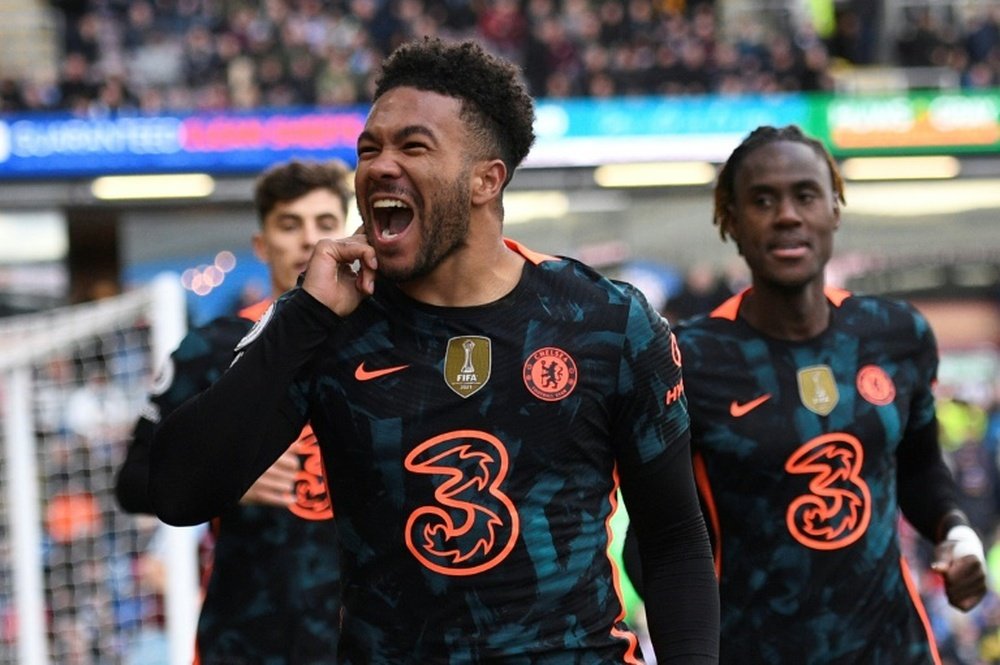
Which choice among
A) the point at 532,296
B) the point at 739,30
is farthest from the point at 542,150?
the point at 532,296

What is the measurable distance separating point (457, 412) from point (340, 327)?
10.5 inches

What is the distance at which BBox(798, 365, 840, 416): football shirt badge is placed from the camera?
12.7ft

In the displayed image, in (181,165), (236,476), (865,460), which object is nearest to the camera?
(236,476)

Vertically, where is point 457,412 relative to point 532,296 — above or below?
below

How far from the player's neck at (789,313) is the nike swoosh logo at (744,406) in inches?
8.2

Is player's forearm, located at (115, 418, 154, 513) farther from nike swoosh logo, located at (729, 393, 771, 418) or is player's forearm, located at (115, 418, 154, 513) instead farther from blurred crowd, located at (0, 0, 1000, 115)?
blurred crowd, located at (0, 0, 1000, 115)

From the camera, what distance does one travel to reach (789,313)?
3998 mm

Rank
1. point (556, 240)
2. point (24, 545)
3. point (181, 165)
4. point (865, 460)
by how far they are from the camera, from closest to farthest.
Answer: point (865, 460) < point (24, 545) < point (181, 165) < point (556, 240)

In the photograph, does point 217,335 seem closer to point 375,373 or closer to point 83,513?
point 375,373

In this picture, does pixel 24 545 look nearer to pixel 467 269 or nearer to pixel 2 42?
pixel 467 269

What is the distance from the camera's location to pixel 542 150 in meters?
18.8

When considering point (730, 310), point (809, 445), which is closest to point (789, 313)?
point (730, 310)

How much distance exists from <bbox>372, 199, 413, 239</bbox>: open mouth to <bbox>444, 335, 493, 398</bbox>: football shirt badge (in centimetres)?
21

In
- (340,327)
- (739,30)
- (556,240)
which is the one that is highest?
(739,30)
